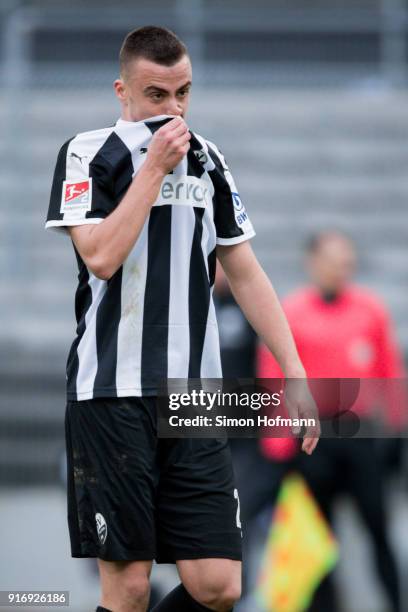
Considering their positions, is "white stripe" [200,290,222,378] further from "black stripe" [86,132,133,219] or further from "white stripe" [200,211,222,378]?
"black stripe" [86,132,133,219]

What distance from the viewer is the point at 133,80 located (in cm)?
382

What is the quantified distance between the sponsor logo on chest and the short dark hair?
0.37 metres

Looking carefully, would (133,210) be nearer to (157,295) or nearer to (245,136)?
(157,295)

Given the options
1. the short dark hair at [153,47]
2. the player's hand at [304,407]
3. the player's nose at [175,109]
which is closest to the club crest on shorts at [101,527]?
the player's hand at [304,407]

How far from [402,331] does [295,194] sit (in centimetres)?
191

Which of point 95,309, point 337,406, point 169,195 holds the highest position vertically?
point 169,195

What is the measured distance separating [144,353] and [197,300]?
0.25 meters

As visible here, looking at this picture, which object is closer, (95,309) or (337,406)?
(95,309)

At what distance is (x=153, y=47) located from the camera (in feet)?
12.4

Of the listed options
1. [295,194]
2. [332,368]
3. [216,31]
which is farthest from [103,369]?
[216,31]

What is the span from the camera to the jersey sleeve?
3746 millimetres

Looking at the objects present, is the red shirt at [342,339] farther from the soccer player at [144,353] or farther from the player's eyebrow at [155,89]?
the player's eyebrow at [155,89]

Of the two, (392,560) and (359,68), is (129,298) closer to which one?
(392,560)

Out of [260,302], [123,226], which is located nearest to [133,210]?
[123,226]
